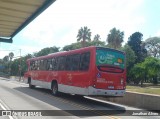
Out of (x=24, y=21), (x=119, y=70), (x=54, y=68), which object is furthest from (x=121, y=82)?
(x=24, y=21)

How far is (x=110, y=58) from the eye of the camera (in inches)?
Result: 690

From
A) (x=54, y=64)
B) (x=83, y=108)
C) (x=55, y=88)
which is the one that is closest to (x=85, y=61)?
(x=83, y=108)

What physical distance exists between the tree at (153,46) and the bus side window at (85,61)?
10248 cm

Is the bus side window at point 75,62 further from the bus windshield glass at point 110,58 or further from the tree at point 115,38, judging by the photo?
the tree at point 115,38

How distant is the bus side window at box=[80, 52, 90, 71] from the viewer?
1758 centimetres

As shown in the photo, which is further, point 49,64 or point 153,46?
point 153,46

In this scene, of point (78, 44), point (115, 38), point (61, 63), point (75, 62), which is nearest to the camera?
point (75, 62)

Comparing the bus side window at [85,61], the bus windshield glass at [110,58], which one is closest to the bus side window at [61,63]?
the bus side window at [85,61]

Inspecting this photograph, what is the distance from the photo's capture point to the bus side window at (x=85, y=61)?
17578 millimetres

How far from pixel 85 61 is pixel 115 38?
225 feet

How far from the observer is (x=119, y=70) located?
1789 cm

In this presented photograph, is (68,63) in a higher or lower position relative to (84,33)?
lower

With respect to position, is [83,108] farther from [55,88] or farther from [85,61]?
[55,88]

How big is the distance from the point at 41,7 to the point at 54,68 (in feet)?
59.6
